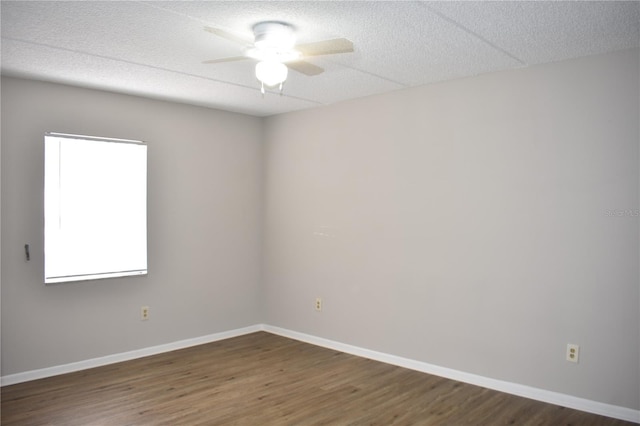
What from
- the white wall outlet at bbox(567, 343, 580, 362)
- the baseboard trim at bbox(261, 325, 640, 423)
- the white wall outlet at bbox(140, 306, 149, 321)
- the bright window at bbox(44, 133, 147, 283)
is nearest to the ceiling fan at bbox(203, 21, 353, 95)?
the bright window at bbox(44, 133, 147, 283)

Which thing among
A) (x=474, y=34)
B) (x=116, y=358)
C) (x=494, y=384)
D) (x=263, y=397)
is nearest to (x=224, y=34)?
(x=474, y=34)

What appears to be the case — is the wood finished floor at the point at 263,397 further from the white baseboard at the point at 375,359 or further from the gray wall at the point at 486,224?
the gray wall at the point at 486,224

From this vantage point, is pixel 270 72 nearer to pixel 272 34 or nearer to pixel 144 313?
pixel 272 34

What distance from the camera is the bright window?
407 centimetres

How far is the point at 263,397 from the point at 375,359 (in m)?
1.27

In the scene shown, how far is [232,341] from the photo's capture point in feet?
16.9

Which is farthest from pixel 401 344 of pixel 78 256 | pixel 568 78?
pixel 78 256

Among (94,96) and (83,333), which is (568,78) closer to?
(94,96)

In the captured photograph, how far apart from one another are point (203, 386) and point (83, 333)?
1.23m

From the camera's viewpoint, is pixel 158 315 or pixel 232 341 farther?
pixel 232 341

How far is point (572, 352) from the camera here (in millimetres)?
3391

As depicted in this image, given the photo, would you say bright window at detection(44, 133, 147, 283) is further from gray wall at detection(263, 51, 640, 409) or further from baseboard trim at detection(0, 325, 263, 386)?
gray wall at detection(263, 51, 640, 409)

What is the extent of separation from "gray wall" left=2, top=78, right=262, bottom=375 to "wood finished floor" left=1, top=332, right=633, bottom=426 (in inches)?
14.0

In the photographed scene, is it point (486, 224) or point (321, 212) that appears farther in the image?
point (321, 212)
